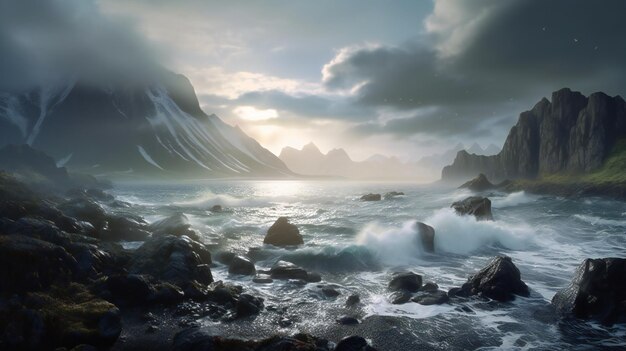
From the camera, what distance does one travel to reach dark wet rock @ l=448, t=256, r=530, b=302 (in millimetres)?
18016

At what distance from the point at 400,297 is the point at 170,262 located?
1302cm

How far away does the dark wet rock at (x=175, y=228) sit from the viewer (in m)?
30.2

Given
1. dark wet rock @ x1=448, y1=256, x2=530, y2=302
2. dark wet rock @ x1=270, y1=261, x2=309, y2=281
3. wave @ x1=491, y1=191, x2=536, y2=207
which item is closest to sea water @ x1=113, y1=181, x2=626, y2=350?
dark wet rock @ x1=448, y1=256, x2=530, y2=302

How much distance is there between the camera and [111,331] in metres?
12.6

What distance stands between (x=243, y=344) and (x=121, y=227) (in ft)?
85.4

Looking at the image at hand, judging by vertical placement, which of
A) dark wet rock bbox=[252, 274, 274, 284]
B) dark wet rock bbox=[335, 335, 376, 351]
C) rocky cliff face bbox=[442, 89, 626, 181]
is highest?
rocky cliff face bbox=[442, 89, 626, 181]

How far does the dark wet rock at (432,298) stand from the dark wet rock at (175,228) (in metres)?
19.2

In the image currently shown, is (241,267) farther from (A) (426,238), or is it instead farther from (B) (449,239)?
(B) (449,239)

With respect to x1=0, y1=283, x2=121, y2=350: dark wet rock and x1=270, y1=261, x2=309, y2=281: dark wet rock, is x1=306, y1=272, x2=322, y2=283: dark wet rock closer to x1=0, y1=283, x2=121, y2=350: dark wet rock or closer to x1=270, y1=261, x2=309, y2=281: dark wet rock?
x1=270, y1=261, x2=309, y2=281: dark wet rock

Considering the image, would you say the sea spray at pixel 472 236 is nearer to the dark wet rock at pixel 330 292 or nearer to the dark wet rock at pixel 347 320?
the dark wet rock at pixel 330 292

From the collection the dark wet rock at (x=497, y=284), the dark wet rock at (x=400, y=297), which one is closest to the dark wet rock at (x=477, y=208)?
the dark wet rock at (x=497, y=284)

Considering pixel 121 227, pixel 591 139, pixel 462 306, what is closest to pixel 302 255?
pixel 462 306

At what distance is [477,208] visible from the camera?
1670 inches

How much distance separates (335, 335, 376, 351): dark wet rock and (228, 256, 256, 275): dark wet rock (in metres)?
12.1
